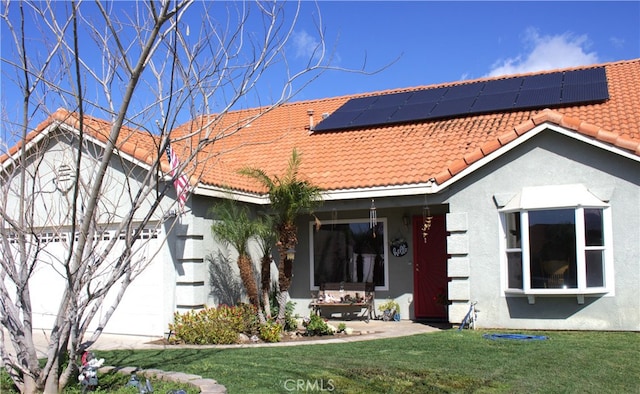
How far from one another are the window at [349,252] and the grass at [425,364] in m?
3.78

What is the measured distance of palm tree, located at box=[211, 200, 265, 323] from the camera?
12.7 metres

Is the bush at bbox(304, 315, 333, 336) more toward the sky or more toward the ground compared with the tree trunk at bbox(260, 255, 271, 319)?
more toward the ground

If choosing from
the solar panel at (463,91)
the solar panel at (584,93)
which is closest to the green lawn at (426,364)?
the solar panel at (584,93)

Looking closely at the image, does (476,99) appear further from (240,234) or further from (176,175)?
(176,175)

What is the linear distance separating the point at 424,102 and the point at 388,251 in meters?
4.94

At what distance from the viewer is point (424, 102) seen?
17672 mm

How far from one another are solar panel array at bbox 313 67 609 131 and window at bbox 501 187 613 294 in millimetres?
4343

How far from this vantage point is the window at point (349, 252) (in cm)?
1495

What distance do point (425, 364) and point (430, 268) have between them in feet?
19.5

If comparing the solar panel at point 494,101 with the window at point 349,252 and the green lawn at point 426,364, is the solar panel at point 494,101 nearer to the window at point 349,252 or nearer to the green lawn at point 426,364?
the window at point 349,252

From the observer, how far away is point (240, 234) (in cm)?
1267

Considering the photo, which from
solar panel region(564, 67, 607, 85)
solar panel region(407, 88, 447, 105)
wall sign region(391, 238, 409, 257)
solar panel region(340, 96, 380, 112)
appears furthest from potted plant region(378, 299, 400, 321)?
solar panel region(564, 67, 607, 85)

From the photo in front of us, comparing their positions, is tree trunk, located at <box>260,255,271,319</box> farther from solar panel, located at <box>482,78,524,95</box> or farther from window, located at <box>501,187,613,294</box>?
solar panel, located at <box>482,78,524,95</box>

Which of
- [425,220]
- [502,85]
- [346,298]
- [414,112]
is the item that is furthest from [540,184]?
[502,85]
